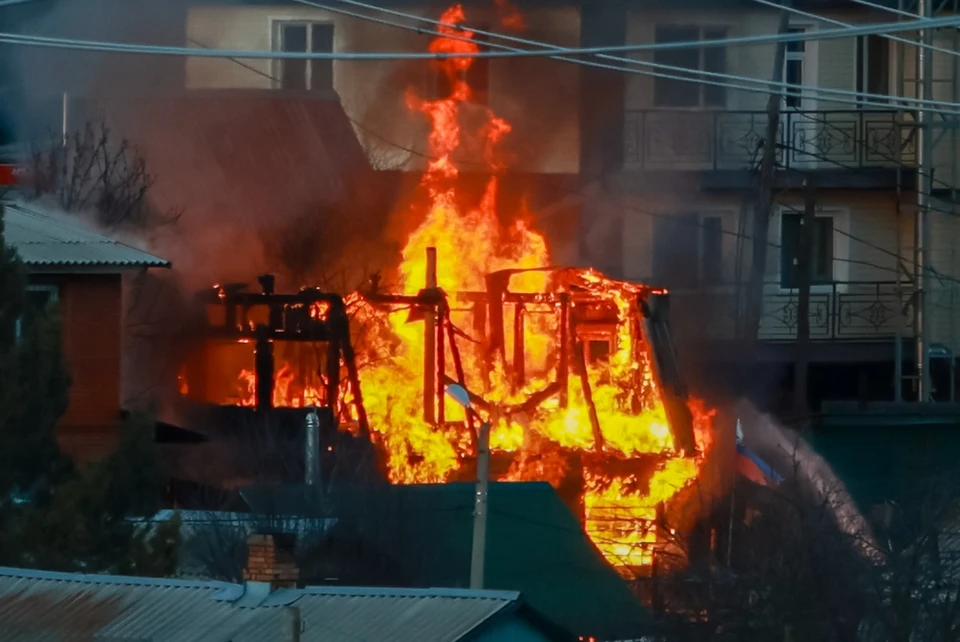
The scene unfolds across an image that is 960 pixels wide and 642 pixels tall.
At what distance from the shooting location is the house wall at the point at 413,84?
24.1 meters

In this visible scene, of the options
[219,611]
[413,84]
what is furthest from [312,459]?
[413,84]

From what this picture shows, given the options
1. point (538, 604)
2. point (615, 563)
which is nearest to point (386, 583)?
point (538, 604)

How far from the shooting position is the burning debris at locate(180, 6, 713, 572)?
19.1 meters

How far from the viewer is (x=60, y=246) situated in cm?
1698

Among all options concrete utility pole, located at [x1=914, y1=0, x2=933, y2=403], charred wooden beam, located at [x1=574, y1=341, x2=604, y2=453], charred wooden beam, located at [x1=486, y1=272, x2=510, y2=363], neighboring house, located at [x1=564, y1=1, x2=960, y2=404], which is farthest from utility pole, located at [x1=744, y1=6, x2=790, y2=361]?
charred wooden beam, located at [x1=486, y1=272, x2=510, y2=363]

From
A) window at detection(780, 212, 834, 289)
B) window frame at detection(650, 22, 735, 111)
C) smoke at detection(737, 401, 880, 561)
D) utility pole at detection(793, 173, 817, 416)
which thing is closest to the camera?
smoke at detection(737, 401, 880, 561)

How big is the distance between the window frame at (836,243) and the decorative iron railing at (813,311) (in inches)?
1.3

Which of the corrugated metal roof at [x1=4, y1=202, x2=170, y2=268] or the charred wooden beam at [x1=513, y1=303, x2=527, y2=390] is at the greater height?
the corrugated metal roof at [x1=4, y1=202, x2=170, y2=268]

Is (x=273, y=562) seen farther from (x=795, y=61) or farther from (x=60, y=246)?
(x=795, y=61)

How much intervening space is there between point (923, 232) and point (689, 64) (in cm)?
398

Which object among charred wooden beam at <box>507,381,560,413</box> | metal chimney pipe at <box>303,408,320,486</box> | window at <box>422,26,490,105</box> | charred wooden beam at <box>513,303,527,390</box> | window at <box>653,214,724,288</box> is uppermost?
window at <box>422,26,490,105</box>

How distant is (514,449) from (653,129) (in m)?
6.96

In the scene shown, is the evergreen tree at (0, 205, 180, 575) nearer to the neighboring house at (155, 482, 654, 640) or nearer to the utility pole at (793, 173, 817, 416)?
the neighboring house at (155, 482, 654, 640)

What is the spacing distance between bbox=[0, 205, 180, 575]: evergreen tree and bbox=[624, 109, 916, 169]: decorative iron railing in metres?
13.6
